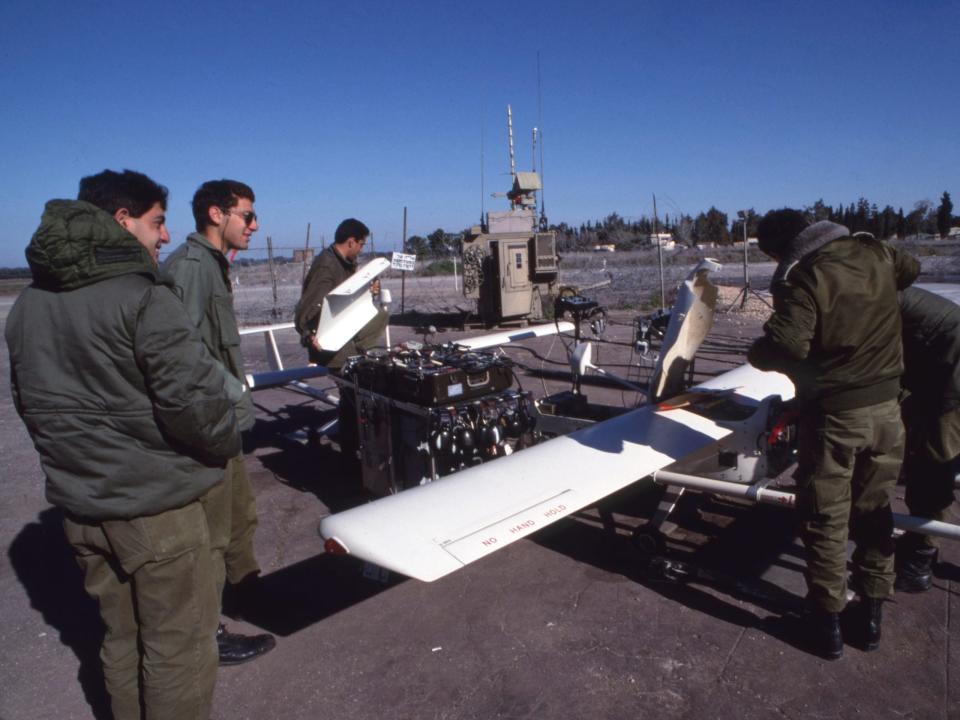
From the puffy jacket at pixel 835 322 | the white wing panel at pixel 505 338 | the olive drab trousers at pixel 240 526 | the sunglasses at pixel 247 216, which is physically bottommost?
the olive drab trousers at pixel 240 526

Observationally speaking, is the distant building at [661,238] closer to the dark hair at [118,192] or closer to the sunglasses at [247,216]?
the sunglasses at [247,216]

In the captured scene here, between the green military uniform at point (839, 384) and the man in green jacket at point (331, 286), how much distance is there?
337 centimetres

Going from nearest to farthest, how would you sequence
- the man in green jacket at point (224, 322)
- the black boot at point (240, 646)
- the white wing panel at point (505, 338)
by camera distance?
the man in green jacket at point (224, 322) < the black boot at point (240, 646) < the white wing panel at point (505, 338)

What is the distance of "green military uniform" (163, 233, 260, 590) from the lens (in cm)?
282

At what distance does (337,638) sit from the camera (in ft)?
10.8

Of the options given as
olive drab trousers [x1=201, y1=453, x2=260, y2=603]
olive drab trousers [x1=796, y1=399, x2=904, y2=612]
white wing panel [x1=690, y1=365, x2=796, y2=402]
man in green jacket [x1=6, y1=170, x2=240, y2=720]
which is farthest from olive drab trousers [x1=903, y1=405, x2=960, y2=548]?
olive drab trousers [x1=201, y1=453, x2=260, y2=603]

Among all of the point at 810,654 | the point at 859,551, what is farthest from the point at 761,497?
the point at 810,654

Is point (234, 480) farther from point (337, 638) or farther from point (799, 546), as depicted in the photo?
point (799, 546)

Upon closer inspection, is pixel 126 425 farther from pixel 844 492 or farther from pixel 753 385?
pixel 753 385

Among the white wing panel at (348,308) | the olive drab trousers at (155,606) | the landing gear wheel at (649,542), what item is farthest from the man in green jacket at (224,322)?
the landing gear wheel at (649,542)

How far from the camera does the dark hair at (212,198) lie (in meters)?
3.19

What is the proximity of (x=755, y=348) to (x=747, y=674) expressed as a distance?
152 centimetres

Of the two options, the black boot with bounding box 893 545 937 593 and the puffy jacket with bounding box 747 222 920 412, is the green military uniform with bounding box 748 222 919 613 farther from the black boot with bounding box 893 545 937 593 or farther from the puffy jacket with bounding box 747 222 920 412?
the black boot with bounding box 893 545 937 593

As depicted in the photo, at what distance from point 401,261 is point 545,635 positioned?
344 centimetres
